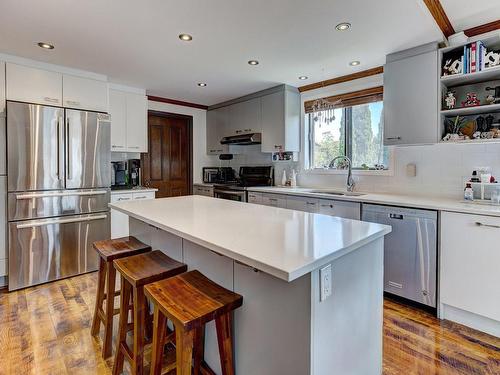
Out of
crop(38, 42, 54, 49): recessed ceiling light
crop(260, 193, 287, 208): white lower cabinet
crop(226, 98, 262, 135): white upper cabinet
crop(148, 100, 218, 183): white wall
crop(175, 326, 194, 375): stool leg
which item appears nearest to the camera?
crop(175, 326, 194, 375): stool leg

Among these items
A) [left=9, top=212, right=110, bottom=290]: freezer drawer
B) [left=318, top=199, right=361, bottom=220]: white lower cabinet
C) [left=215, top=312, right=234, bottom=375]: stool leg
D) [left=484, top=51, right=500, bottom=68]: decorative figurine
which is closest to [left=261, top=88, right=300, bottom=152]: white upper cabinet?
[left=318, top=199, right=361, bottom=220]: white lower cabinet

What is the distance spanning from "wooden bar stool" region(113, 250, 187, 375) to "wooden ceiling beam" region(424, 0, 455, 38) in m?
2.44

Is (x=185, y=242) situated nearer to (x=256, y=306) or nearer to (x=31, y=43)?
(x=256, y=306)

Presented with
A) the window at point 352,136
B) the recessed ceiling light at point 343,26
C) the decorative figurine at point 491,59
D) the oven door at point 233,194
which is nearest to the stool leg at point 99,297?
the oven door at point 233,194

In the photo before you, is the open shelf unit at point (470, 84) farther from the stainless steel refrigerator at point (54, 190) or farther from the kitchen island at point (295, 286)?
the stainless steel refrigerator at point (54, 190)

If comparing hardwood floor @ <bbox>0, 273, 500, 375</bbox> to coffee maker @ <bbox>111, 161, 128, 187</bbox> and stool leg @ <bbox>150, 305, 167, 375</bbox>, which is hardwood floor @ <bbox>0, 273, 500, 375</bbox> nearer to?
stool leg @ <bbox>150, 305, 167, 375</bbox>

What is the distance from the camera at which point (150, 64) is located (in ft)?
10.0

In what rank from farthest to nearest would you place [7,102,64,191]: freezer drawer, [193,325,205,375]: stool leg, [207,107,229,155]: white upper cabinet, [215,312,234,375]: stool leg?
[207,107,229,155]: white upper cabinet, [7,102,64,191]: freezer drawer, [193,325,205,375]: stool leg, [215,312,234,375]: stool leg

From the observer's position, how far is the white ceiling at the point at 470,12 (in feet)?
6.50

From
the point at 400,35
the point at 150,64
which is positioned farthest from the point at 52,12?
the point at 400,35

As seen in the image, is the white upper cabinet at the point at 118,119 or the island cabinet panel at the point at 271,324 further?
the white upper cabinet at the point at 118,119

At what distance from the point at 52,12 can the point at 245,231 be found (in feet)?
6.94

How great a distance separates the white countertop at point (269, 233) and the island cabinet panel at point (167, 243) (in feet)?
0.53

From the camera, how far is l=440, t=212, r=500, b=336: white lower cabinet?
2037 millimetres
